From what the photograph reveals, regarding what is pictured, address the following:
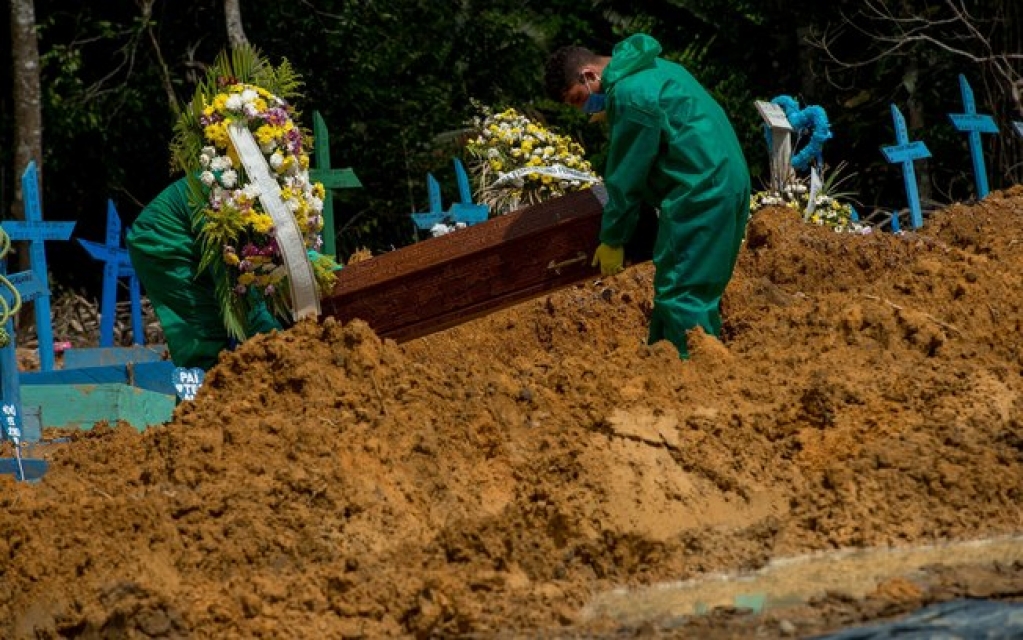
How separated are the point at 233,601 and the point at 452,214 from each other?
824 cm

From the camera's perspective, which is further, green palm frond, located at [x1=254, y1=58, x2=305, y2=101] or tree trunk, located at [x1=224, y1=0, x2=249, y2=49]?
tree trunk, located at [x1=224, y1=0, x2=249, y2=49]

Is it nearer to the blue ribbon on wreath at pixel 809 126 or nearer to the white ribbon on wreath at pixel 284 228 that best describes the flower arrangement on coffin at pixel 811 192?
the blue ribbon on wreath at pixel 809 126

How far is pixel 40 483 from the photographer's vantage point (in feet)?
21.5

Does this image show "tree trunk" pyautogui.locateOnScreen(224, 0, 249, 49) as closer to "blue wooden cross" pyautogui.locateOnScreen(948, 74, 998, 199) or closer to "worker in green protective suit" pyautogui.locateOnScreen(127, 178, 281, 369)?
"blue wooden cross" pyautogui.locateOnScreen(948, 74, 998, 199)

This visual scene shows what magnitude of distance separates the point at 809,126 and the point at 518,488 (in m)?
8.73

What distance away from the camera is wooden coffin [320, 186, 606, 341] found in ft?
25.2

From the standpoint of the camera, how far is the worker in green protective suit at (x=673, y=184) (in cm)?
757

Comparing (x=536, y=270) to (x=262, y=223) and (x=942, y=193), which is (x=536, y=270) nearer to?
(x=262, y=223)

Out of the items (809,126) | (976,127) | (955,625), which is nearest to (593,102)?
(955,625)

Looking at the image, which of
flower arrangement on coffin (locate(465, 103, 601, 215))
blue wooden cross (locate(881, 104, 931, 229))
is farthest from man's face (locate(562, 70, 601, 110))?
blue wooden cross (locate(881, 104, 931, 229))

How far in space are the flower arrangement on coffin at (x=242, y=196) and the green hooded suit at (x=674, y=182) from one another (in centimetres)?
143

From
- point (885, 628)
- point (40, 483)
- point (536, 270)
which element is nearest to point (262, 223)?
point (536, 270)

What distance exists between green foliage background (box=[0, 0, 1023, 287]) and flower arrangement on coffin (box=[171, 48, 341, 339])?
11.0m

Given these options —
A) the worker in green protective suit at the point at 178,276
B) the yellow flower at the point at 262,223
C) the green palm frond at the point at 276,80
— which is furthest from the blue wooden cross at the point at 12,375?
the green palm frond at the point at 276,80
